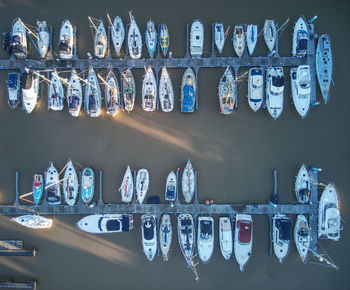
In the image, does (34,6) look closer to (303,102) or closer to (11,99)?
(11,99)

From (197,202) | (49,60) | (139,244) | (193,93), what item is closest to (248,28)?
(193,93)

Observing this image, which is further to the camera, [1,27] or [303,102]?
[1,27]

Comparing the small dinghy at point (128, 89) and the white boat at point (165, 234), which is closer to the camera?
the white boat at point (165, 234)

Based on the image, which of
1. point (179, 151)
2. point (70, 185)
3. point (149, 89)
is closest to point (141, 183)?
point (179, 151)

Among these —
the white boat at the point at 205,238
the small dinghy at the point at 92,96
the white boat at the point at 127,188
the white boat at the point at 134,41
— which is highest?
the white boat at the point at 134,41

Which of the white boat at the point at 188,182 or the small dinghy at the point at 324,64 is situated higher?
the small dinghy at the point at 324,64

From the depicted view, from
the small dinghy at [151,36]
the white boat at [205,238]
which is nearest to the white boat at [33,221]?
the white boat at [205,238]

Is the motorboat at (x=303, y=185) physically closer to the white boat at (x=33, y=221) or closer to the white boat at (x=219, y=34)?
the white boat at (x=219, y=34)
